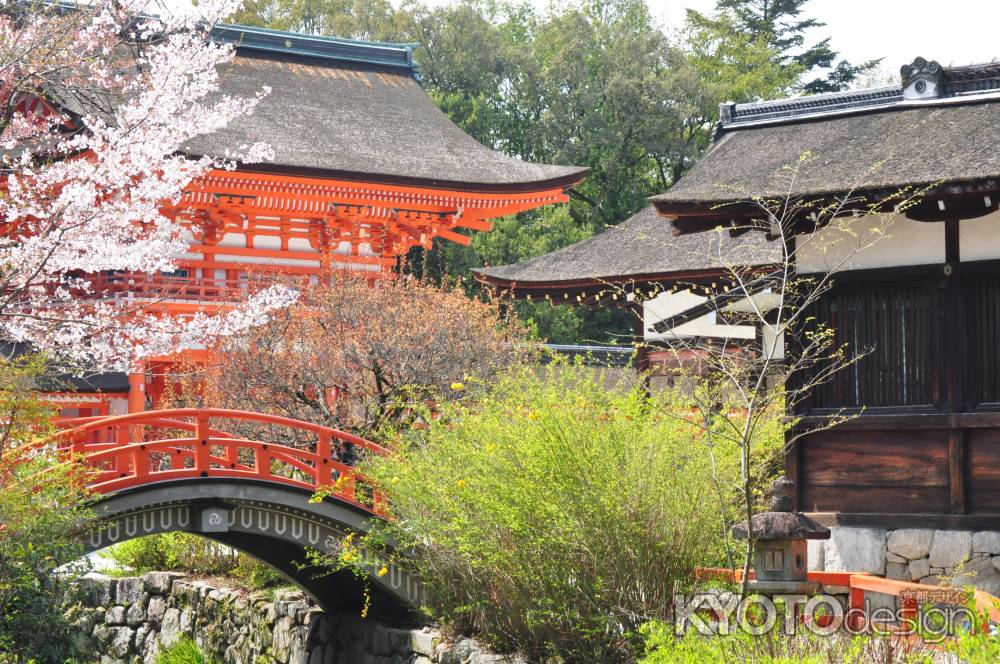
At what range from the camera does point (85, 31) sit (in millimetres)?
13062

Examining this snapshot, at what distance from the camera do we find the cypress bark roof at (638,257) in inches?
643

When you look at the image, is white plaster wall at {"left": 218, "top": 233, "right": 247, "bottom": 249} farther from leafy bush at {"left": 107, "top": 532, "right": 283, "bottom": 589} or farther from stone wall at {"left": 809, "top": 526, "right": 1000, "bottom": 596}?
stone wall at {"left": 809, "top": 526, "right": 1000, "bottom": 596}

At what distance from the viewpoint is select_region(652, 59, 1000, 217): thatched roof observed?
11.7 m

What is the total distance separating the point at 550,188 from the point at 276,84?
5.79 metres

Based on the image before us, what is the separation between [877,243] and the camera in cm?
1231

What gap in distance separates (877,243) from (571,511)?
3553mm

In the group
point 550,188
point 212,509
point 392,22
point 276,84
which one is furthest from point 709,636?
point 392,22

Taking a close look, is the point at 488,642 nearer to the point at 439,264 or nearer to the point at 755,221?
the point at 755,221

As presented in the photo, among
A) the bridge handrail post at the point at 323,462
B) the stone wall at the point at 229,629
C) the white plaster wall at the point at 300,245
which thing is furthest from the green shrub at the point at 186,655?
the white plaster wall at the point at 300,245

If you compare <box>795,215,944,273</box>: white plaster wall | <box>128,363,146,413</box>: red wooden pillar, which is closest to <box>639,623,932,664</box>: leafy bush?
<box>795,215,944,273</box>: white plaster wall

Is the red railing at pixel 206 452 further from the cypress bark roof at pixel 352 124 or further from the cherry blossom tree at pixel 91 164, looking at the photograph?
the cypress bark roof at pixel 352 124

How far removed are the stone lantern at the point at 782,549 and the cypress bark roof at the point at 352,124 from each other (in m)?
13.3

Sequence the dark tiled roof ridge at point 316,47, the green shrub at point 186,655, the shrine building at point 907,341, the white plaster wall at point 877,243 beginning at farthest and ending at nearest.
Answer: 1. the dark tiled roof ridge at point 316,47
2. the green shrub at point 186,655
3. the white plaster wall at point 877,243
4. the shrine building at point 907,341

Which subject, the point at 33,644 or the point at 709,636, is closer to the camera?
the point at 709,636
